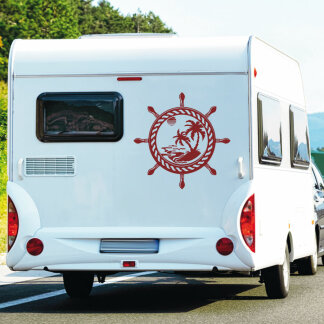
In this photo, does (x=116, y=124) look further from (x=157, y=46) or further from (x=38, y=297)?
(x=38, y=297)

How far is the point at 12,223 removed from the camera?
33.7 ft

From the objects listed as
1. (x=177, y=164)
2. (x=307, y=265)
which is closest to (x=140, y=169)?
(x=177, y=164)

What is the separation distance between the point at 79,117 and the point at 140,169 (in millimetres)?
857

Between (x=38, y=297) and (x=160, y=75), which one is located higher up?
(x=160, y=75)

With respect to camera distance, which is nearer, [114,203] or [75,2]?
[114,203]

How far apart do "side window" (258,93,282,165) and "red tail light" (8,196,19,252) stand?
2659mm

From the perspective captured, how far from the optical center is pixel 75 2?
366 feet

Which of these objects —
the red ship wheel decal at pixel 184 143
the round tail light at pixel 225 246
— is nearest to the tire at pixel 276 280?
the round tail light at pixel 225 246

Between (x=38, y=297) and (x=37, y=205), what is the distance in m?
1.91

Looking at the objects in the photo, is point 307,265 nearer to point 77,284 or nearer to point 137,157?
point 77,284

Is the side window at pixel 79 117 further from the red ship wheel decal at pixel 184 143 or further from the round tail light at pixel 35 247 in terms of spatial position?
the round tail light at pixel 35 247

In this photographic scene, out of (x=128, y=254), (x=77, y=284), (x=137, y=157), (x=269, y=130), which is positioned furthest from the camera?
(x=77, y=284)

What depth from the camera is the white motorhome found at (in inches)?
397

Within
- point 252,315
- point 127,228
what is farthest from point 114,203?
point 252,315
